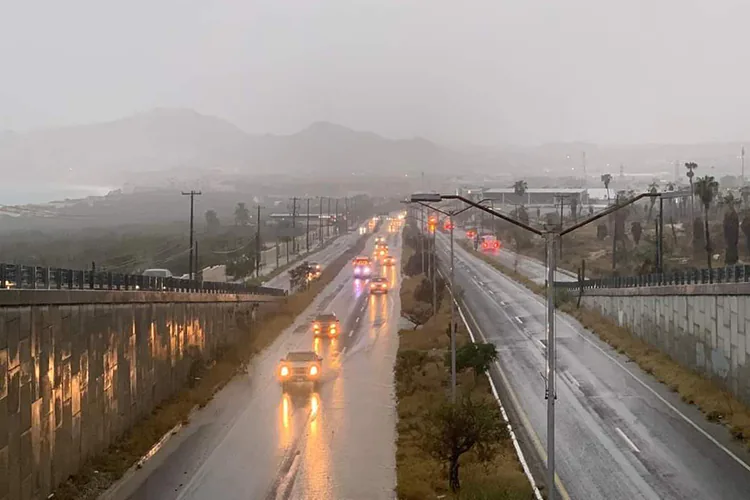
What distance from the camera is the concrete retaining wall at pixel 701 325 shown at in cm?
2817

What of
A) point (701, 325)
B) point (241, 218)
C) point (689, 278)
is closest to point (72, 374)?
point (701, 325)

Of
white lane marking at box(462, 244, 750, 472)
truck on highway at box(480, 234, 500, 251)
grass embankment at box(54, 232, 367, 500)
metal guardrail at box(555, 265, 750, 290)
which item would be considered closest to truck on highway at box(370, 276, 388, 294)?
grass embankment at box(54, 232, 367, 500)

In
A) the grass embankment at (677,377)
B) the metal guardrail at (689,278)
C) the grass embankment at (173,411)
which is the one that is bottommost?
the grass embankment at (173,411)

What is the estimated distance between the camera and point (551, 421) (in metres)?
17.2

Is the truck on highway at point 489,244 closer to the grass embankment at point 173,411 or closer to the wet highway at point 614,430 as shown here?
the grass embankment at point 173,411

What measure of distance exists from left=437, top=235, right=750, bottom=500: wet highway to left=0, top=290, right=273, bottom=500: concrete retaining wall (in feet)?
36.7

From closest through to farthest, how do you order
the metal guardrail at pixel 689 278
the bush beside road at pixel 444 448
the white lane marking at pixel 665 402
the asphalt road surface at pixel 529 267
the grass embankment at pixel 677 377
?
the bush beside road at pixel 444 448 < the white lane marking at pixel 665 402 < the grass embankment at pixel 677 377 < the metal guardrail at pixel 689 278 < the asphalt road surface at pixel 529 267

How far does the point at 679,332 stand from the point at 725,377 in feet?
22.9

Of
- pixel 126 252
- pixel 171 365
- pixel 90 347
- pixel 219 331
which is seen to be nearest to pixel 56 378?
pixel 90 347

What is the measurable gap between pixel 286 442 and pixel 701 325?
16.8 meters

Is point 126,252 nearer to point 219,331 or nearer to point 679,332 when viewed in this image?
point 219,331

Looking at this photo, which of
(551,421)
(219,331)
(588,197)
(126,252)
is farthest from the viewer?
(588,197)

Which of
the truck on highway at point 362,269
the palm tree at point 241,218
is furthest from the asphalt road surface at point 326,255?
the palm tree at point 241,218

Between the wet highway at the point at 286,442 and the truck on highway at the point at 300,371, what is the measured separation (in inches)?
22.3
